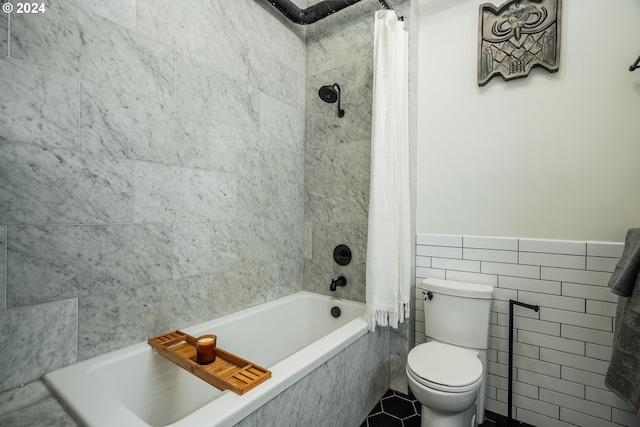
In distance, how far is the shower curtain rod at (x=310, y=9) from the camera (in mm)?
1879

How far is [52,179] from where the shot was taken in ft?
3.59

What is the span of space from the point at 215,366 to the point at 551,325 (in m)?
1.73

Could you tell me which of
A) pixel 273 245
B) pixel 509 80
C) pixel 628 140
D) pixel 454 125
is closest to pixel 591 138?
pixel 628 140

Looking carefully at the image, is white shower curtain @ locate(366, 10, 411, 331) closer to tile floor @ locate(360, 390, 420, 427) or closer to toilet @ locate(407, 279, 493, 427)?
toilet @ locate(407, 279, 493, 427)

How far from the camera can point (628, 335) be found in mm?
1176

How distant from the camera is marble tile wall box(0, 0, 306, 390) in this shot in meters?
1.04

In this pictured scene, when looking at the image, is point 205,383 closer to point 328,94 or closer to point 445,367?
point 445,367

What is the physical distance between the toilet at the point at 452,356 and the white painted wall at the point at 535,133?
0.41m

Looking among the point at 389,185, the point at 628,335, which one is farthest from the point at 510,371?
the point at 389,185

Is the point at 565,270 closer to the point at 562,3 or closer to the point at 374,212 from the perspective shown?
the point at 374,212

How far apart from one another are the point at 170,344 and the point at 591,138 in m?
2.33

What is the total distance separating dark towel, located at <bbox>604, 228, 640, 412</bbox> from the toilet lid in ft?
1.70

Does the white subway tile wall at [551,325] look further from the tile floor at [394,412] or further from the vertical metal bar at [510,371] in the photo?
the tile floor at [394,412]

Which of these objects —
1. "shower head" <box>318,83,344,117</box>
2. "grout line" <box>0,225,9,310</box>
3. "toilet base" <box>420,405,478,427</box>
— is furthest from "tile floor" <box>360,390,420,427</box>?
"shower head" <box>318,83,344,117</box>
